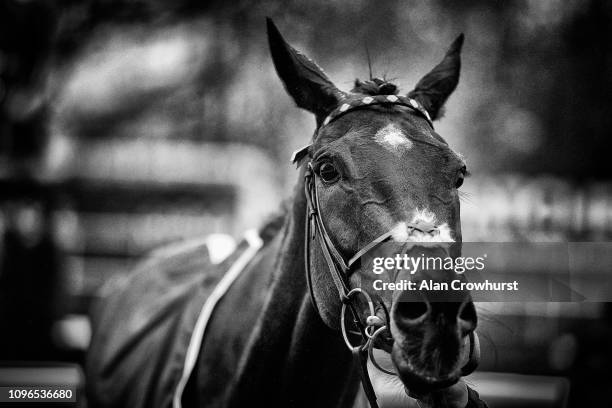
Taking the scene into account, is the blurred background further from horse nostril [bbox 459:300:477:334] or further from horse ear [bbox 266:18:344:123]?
horse nostril [bbox 459:300:477:334]

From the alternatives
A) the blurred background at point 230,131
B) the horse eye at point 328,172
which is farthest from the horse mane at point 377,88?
the blurred background at point 230,131

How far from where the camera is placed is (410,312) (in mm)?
1301

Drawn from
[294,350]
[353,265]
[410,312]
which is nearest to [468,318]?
[410,312]

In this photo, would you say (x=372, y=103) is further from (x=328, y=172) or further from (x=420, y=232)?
(x=420, y=232)

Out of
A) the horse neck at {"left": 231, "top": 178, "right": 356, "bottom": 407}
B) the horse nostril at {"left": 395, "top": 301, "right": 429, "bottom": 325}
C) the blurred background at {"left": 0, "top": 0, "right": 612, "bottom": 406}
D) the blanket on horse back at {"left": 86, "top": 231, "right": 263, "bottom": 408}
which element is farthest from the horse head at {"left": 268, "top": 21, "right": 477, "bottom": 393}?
the blurred background at {"left": 0, "top": 0, "right": 612, "bottom": 406}

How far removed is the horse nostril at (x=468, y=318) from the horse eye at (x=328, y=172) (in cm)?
51

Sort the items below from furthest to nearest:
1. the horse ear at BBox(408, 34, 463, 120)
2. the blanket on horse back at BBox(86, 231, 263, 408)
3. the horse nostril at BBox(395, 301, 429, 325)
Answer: the blanket on horse back at BBox(86, 231, 263, 408) < the horse ear at BBox(408, 34, 463, 120) < the horse nostril at BBox(395, 301, 429, 325)

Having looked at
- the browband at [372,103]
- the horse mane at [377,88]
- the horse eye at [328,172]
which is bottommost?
the horse eye at [328,172]

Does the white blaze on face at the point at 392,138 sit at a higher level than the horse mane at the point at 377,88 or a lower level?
lower

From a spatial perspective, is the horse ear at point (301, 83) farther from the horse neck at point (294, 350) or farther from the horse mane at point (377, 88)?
the horse neck at point (294, 350)

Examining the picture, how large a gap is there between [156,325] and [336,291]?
133 centimetres

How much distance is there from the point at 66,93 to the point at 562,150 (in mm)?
4515

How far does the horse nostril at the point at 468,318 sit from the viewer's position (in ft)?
4.23

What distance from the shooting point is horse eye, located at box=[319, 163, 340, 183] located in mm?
1609
